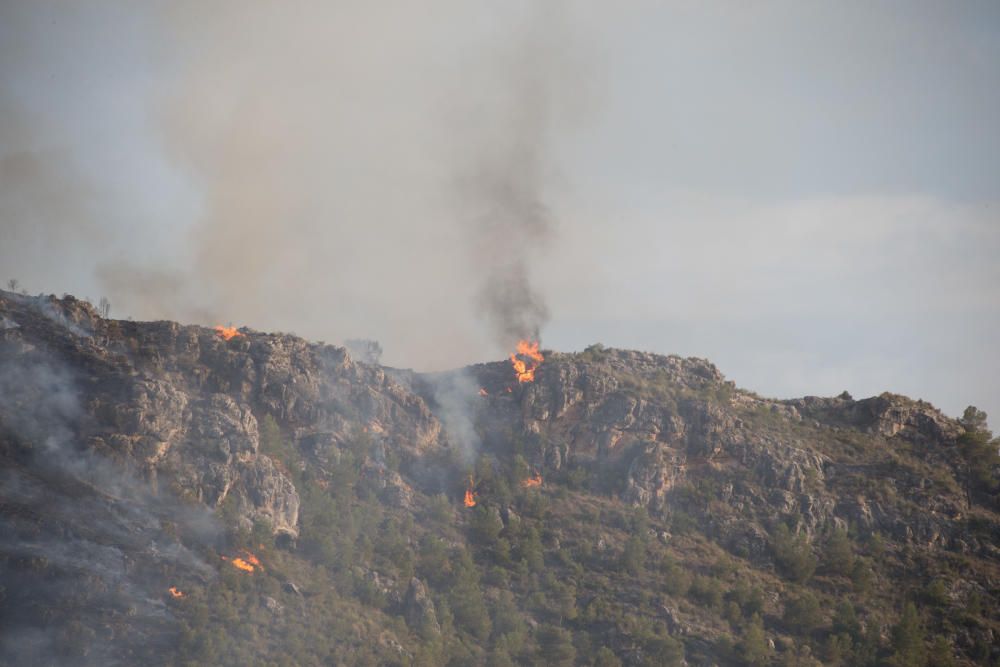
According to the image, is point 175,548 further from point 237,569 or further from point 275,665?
point 275,665

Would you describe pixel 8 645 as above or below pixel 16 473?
below

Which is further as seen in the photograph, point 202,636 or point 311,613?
point 311,613

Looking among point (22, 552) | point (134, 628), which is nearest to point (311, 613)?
point (134, 628)

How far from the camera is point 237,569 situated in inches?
7825

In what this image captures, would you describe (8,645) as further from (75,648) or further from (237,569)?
(237,569)

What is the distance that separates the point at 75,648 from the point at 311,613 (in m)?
36.4

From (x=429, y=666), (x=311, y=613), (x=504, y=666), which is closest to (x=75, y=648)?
(x=311, y=613)

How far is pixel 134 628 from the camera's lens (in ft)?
596

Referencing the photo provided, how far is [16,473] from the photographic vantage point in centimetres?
19638

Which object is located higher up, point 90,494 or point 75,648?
point 90,494

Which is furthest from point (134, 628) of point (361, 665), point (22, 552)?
point (361, 665)

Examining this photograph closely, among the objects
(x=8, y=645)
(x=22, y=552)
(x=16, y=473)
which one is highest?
(x=16, y=473)

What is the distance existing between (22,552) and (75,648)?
17.1 meters

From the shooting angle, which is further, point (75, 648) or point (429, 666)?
point (429, 666)
